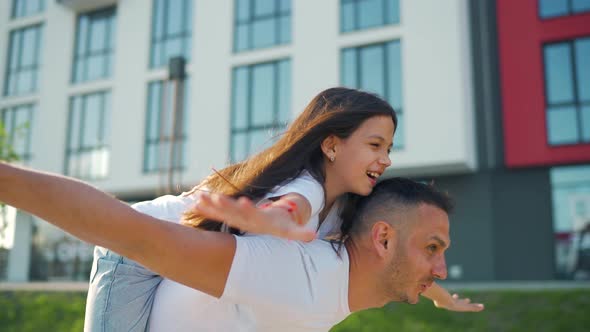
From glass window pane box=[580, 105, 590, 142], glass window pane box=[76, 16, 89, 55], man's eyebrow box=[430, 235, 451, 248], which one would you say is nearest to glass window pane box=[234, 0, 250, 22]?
glass window pane box=[76, 16, 89, 55]

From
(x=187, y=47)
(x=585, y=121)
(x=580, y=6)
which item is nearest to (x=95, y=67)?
(x=187, y=47)

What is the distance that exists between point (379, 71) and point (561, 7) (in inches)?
202

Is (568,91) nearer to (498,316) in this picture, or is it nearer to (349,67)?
(349,67)

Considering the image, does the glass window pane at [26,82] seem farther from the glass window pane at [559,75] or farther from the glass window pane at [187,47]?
the glass window pane at [559,75]

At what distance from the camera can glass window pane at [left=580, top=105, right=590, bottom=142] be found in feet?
52.1

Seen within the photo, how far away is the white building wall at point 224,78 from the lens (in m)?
16.6

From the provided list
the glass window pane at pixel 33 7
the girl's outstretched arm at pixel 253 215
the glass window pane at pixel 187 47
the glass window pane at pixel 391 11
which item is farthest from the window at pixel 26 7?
the girl's outstretched arm at pixel 253 215

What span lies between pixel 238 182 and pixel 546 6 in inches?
656

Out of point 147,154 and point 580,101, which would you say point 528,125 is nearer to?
point 580,101

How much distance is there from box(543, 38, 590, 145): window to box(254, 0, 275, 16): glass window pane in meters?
8.12

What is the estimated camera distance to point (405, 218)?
236 centimetres

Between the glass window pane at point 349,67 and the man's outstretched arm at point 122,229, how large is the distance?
53.3ft

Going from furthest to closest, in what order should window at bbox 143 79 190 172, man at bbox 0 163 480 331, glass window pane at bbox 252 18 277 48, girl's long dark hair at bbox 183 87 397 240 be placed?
window at bbox 143 79 190 172 → glass window pane at bbox 252 18 277 48 → girl's long dark hair at bbox 183 87 397 240 → man at bbox 0 163 480 331

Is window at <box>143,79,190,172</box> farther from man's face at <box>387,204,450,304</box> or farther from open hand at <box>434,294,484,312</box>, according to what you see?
man's face at <box>387,204,450,304</box>
